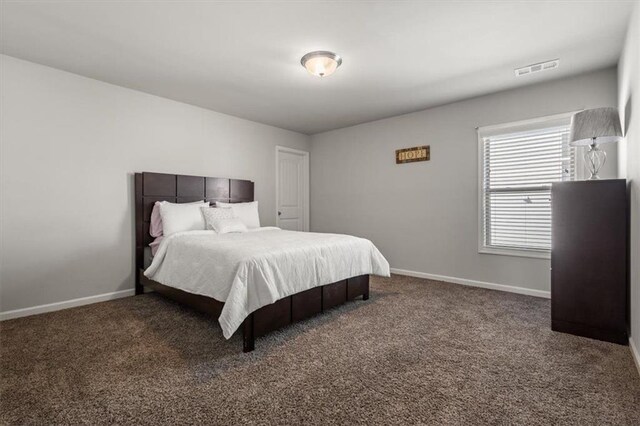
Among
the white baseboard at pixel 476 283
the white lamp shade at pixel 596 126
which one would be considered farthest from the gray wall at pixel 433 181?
the white lamp shade at pixel 596 126

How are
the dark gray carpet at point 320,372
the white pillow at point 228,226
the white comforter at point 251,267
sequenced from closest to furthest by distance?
1. the dark gray carpet at point 320,372
2. the white comforter at point 251,267
3. the white pillow at point 228,226

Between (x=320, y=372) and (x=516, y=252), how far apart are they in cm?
297

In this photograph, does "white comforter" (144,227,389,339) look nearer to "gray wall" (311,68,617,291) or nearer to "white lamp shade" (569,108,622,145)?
"gray wall" (311,68,617,291)

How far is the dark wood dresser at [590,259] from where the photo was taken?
7.54 feet

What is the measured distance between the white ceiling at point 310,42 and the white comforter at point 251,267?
1748 millimetres

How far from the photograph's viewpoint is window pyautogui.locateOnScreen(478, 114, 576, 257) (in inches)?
135

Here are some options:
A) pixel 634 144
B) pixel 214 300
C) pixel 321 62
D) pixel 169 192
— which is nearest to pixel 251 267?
pixel 214 300

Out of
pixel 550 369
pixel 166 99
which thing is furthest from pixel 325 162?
pixel 550 369

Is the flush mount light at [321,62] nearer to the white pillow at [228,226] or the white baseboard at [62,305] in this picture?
the white pillow at [228,226]

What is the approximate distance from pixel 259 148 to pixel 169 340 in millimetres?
3412

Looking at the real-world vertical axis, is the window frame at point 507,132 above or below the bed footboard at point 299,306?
above

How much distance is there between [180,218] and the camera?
3.58 metres

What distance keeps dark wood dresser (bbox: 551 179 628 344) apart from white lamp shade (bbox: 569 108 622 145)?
411mm

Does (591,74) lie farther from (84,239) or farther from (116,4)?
(84,239)
